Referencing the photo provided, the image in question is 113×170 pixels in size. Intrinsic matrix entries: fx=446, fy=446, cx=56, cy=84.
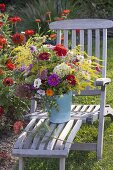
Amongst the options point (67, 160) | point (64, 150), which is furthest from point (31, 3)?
point (64, 150)

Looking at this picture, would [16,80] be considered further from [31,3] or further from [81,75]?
[31,3]

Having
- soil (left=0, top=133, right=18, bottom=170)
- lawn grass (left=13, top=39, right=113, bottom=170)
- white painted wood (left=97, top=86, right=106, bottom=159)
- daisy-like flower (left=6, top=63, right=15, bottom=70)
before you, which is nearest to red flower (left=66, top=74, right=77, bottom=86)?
white painted wood (left=97, top=86, right=106, bottom=159)

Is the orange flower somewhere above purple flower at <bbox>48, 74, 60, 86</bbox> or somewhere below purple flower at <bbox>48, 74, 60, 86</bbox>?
below

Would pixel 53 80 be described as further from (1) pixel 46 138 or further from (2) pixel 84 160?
(2) pixel 84 160

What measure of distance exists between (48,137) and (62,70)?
0.56 metres

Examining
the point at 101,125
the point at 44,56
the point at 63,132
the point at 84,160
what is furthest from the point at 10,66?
the point at 84,160

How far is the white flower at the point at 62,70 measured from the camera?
3.58 m

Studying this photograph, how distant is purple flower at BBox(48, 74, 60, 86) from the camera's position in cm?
356

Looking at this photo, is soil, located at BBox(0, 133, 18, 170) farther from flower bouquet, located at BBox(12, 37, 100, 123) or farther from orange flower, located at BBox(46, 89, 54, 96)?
orange flower, located at BBox(46, 89, 54, 96)

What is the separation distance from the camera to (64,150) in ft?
11.3

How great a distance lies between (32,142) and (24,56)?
73 centimetres

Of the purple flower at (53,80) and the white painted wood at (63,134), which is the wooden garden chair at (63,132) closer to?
the white painted wood at (63,134)

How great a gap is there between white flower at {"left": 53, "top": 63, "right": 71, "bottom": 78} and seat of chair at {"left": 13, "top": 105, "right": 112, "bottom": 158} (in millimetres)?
463

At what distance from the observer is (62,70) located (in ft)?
11.8
